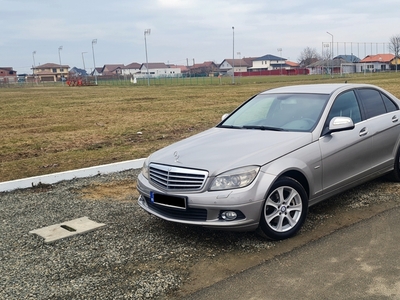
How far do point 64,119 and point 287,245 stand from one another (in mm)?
15523

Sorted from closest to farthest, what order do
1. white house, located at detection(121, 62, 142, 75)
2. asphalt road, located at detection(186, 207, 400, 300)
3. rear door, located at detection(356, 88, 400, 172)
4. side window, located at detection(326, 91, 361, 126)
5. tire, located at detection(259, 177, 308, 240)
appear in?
asphalt road, located at detection(186, 207, 400, 300)
tire, located at detection(259, 177, 308, 240)
side window, located at detection(326, 91, 361, 126)
rear door, located at detection(356, 88, 400, 172)
white house, located at detection(121, 62, 142, 75)

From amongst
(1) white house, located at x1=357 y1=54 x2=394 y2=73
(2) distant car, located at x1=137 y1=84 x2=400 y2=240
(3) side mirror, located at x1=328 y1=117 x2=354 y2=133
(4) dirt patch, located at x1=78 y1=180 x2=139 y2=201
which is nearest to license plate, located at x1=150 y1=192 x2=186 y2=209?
(2) distant car, located at x1=137 y1=84 x2=400 y2=240

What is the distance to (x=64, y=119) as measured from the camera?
61.2 ft

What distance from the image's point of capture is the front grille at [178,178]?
4574 millimetres

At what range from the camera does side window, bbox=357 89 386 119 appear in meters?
6.19

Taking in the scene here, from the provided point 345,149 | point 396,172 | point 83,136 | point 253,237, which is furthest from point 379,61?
point 253,237

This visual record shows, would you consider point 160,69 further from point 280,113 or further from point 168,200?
point 168,200

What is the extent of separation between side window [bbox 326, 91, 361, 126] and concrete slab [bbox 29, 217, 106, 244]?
10.5ft

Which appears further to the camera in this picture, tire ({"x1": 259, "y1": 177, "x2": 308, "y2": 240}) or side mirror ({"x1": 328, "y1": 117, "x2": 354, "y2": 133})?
side mirror ({"x1": 328, "y1": 117, "x2": 354, "y2": 133})

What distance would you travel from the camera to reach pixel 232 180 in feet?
14.8

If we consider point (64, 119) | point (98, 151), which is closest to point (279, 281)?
point (98, 151)

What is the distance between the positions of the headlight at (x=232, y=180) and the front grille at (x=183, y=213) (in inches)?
11.0

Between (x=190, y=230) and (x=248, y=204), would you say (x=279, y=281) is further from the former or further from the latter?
(x=190, y=230)

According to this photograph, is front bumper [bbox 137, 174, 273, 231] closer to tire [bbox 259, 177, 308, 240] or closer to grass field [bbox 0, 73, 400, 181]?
tire [bbox 259, 177, 308, 240]
